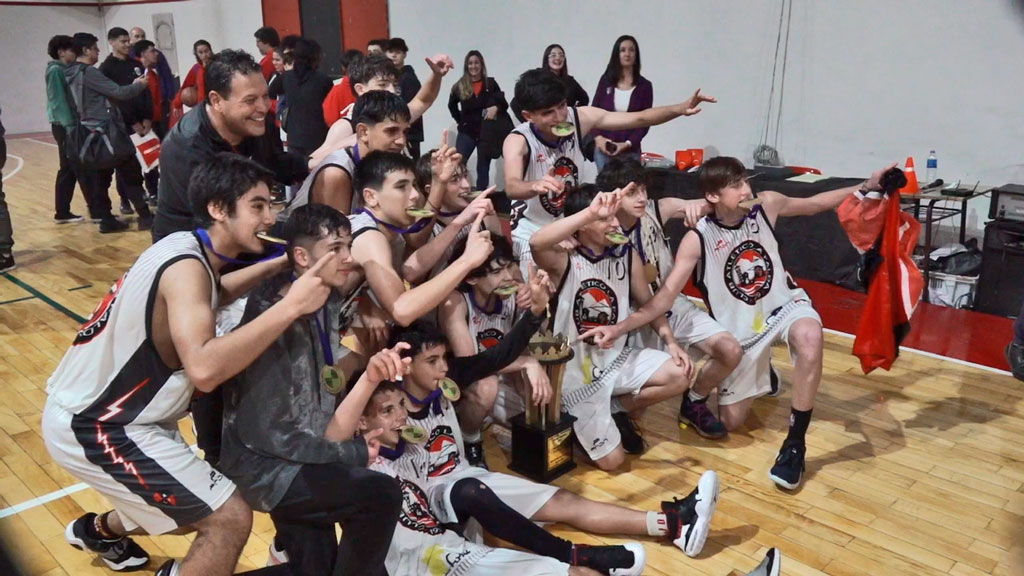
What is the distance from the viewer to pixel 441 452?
3.08m

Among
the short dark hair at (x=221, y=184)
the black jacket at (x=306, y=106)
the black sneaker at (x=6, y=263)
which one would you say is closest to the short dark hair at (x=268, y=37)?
the black jacket at (x=306, y=106)

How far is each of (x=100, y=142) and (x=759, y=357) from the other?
6.48m

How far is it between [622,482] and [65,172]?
23.6 feet

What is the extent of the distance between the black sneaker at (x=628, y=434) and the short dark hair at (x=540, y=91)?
4.95 ft

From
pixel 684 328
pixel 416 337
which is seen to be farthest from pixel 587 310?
pixel 416 337

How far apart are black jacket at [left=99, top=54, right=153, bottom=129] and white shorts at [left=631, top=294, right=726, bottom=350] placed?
Result: 583 centimetres

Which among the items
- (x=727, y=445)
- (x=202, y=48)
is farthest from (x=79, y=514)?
(x=202, y=48)

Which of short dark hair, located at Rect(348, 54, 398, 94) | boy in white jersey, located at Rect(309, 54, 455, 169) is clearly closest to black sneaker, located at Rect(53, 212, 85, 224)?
boy in white jersey, located at Rect(309, 54, 455, 169)

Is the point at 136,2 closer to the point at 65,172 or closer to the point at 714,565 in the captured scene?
the point at 65,172

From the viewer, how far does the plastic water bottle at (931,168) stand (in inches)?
253

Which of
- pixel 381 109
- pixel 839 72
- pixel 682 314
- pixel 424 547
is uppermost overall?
pixel 839 72

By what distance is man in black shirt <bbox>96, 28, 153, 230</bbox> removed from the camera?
26.5 feet

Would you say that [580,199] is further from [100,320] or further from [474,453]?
[100,320]

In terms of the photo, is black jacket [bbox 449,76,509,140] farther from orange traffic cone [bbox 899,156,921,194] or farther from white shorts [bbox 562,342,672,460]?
white shorts [bbox 562,342,672,460]
